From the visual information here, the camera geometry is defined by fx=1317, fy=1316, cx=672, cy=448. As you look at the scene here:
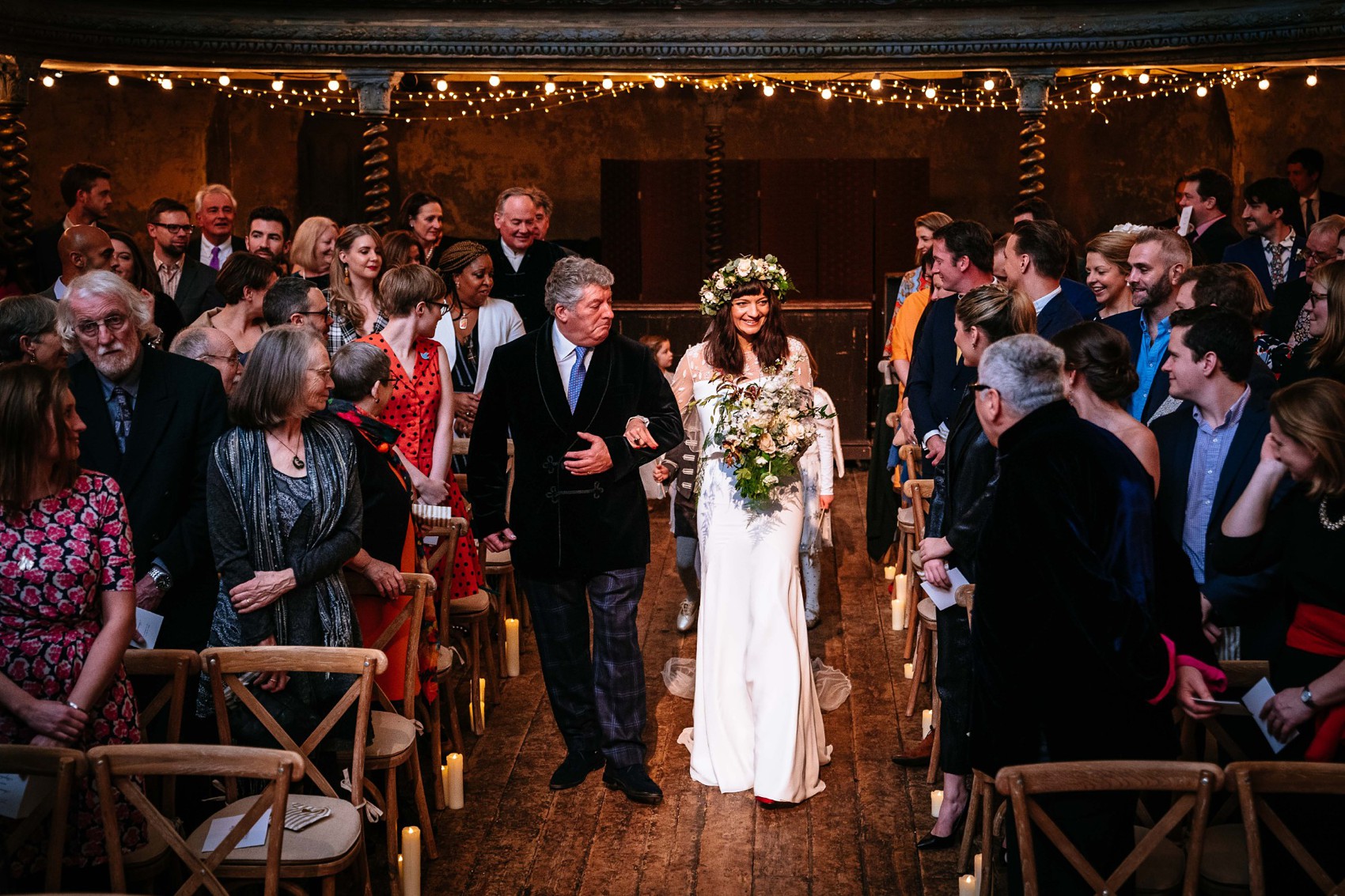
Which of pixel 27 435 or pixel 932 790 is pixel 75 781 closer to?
pixel 27 435

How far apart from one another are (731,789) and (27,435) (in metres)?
2.87

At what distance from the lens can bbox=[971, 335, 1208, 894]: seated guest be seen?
321cm

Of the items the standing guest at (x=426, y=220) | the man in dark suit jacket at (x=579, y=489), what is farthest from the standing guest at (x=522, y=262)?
the man in dark suit jacket at (x=579, y=489)

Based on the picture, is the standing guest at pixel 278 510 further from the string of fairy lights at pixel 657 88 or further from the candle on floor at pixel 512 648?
the string of fairy lights at pixel 657 88

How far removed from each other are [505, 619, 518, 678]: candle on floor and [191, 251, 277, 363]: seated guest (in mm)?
1724

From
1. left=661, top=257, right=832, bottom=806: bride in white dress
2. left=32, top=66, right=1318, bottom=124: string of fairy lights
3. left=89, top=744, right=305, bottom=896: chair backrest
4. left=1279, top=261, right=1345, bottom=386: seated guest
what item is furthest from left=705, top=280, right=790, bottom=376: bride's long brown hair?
left=32, top=66, right=1318, bottom=124: string of fairy lights

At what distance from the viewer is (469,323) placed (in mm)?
6797

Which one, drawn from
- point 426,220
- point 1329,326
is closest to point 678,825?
point 1329,326

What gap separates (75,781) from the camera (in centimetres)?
318

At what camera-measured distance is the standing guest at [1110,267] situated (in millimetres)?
6000

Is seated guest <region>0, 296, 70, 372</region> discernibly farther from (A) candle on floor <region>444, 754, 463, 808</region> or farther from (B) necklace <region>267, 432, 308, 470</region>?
(A) candle on floor <region>444, 754, 463, 808</region>

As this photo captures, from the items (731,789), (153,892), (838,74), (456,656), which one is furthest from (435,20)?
(153,892)

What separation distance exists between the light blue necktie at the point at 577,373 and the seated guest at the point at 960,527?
1.35m

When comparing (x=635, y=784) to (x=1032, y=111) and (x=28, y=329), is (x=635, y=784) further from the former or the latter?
(x=1032, y=111)
